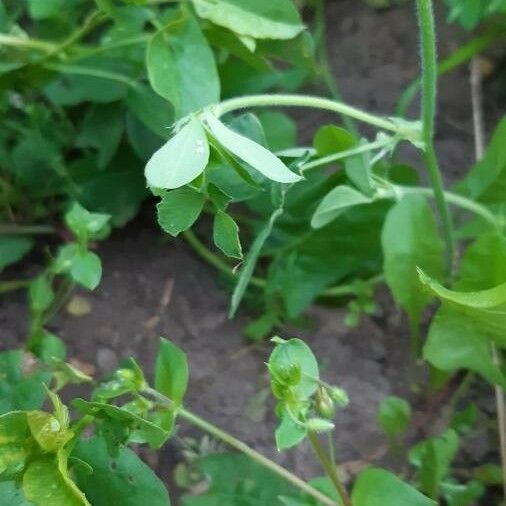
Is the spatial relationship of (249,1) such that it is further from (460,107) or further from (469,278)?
(460,107)

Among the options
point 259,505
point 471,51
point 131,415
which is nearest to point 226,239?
point 131,415

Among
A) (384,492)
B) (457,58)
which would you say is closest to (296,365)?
(384,492)

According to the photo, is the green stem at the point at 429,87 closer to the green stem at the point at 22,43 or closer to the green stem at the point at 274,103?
the green stem at the point at 274,103

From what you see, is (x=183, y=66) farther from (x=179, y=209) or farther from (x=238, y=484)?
(x=238, y=484)

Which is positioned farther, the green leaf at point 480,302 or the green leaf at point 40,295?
the green leaf at point 40,295

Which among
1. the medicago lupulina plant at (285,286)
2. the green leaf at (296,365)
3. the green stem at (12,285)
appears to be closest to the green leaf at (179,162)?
the medicago lupulina plant at (285,286)

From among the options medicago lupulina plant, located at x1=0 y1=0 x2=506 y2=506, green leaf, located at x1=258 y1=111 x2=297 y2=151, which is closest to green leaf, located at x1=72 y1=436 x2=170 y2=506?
medicago lupulina plant, located at x1=0 y1=0 x2=506 y2=506

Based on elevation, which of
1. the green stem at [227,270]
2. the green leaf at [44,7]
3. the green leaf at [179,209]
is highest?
the green leaf at [44,7]
